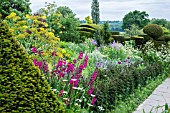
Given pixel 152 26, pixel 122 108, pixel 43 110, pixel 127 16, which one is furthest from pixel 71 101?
pixel 127 16

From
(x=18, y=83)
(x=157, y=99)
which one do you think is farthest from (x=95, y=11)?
(x=18, y=83)

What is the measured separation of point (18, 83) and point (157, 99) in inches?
146

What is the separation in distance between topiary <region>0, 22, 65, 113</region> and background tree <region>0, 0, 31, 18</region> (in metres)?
10.3

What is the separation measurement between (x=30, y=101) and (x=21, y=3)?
441 inches

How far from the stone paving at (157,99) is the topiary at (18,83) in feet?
8.25

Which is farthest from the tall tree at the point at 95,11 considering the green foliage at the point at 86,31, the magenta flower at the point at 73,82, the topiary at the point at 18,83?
the topiary at the point at 18,83

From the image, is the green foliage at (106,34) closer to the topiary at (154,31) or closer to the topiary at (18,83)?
the topiary at (154,31)

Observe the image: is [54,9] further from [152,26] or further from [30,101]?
[30,101]

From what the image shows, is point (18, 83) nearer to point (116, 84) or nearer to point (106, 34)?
point (116, 84)

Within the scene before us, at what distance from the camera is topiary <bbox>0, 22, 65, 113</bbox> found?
223cm

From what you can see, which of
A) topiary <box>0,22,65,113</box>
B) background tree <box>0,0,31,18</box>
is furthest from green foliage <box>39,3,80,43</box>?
topiary <box>0,22,65,113</box>

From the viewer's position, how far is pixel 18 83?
225 cm

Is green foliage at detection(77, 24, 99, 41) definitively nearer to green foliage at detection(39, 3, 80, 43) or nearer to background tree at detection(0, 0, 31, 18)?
green foliage at detection(39, 3, 80, 43)

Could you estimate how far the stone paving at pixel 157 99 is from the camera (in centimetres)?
486
